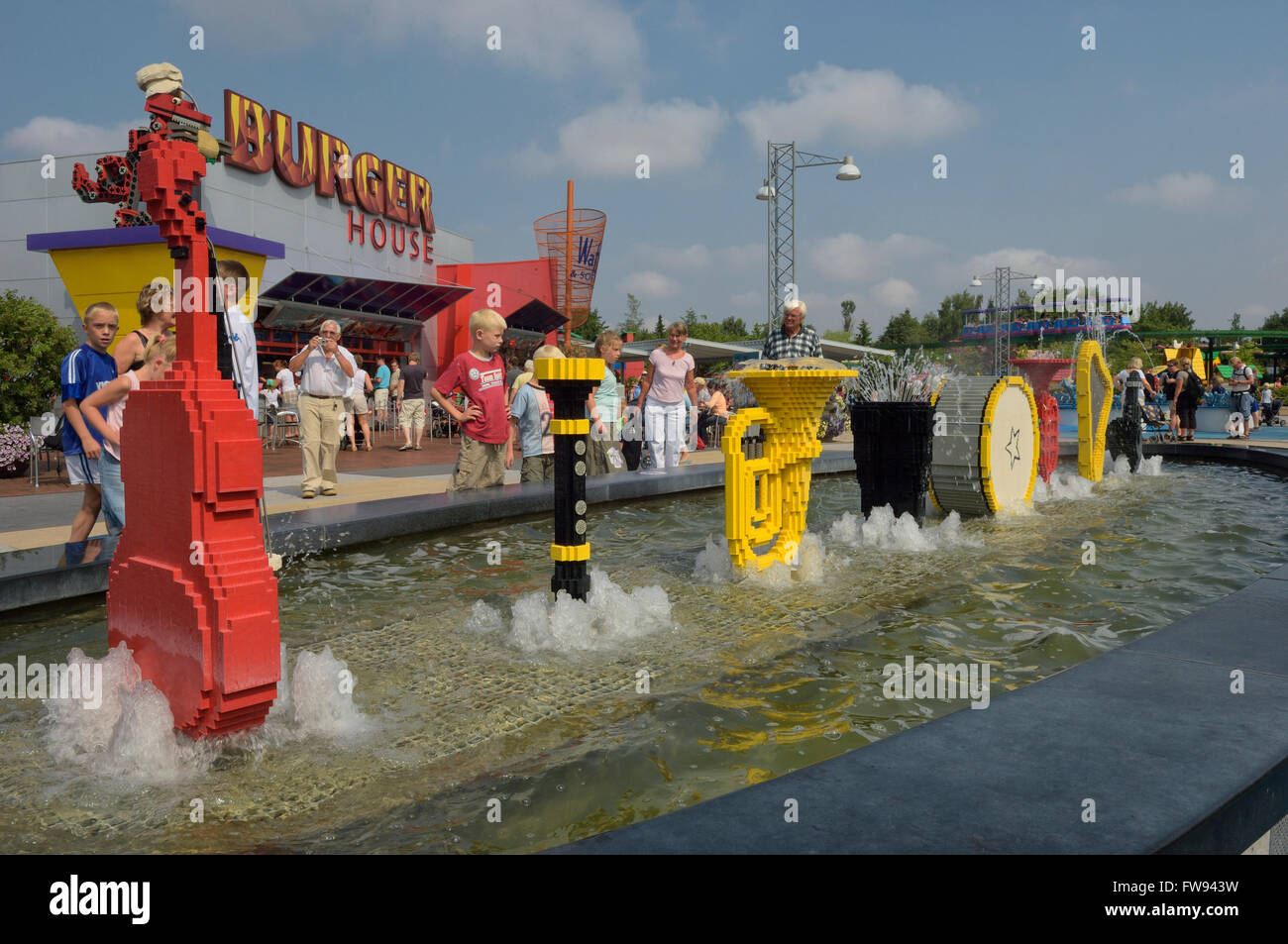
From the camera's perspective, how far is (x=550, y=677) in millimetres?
3703

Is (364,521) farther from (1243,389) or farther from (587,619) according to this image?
(1243,389)

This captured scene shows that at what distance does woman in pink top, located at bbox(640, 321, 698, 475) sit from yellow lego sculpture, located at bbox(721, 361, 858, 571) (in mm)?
4477

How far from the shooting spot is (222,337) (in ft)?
10.4

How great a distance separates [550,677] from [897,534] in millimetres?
3744

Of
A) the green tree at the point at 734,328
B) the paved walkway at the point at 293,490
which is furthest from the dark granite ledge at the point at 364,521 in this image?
the green tree at the point at 734,328

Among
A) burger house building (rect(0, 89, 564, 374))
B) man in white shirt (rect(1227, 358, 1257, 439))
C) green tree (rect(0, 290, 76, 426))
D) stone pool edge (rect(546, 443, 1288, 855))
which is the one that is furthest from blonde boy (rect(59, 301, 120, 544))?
man in white shirt (rect(1227, 358, 1257, 439))

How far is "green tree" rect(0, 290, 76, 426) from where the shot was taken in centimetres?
1354

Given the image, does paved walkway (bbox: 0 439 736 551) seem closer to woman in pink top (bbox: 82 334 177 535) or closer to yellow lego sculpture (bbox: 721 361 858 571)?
woman in pink top (bbox: 82 334 177 535)

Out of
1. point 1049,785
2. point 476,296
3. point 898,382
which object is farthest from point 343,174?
point 1049,785

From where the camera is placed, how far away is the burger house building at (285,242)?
1931cm

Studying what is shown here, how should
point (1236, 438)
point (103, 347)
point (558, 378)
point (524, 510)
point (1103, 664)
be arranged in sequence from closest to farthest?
point (1103, 664) < point (558, 378) < point (103, 347) < point (524, 510) < point (1236, 438)
